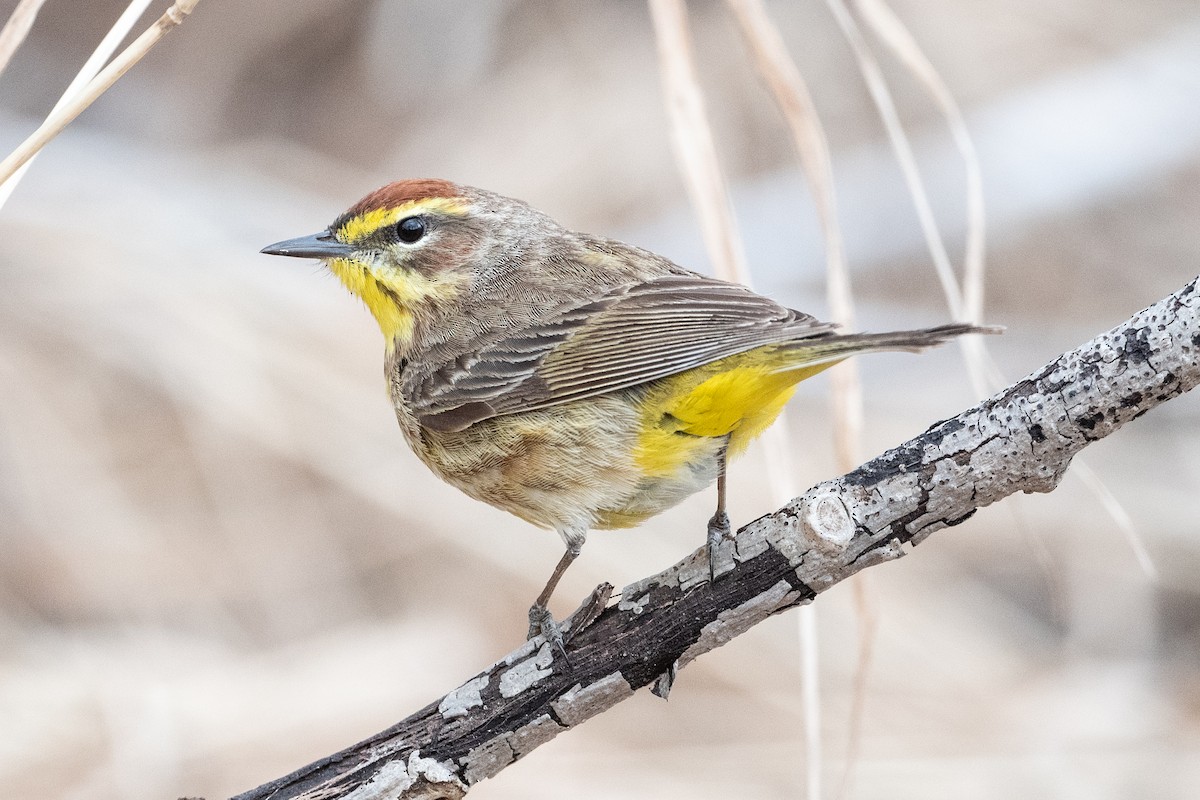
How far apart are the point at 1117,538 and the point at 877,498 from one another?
4316 millimetres

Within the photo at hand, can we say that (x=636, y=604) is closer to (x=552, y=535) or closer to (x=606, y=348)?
(x=606, y=348)

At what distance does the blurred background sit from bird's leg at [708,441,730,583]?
2683mm

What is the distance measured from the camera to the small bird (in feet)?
9.28

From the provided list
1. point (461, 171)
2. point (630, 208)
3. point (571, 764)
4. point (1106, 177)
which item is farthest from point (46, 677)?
point (1106, 177)

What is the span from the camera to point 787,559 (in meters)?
2.33

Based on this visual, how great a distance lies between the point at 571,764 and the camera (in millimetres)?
5508

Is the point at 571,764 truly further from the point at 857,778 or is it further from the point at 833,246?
the point at 833,246

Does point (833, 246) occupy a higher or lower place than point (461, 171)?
lower

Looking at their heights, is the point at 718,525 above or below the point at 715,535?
above

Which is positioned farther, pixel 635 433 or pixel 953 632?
pixel 953 632

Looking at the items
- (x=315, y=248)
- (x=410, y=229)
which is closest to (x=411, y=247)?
(x=410, y=229)

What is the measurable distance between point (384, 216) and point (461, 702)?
1607mm

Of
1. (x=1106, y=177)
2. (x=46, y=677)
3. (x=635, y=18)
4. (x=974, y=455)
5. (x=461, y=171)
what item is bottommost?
(x=974, y=455)

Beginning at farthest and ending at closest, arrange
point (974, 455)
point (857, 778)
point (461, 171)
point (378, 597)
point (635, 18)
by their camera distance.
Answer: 1. point (635, 18)
2. point (461, 171)
3. point (378, 597)
4. point (857, 778)
5. point (974, 455)
